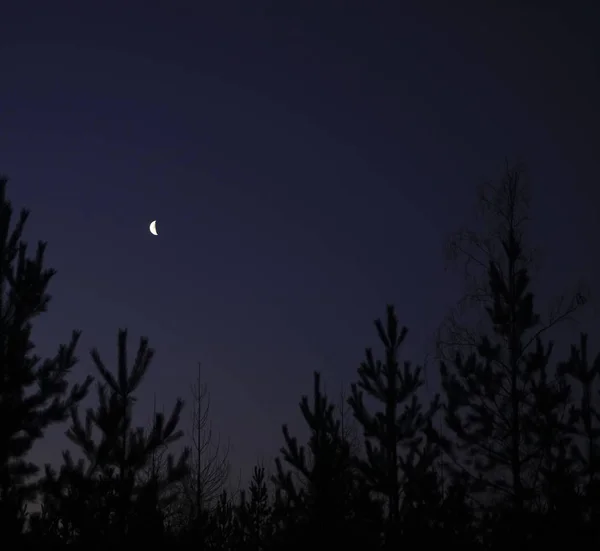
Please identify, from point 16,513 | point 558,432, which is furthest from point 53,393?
point 558,432

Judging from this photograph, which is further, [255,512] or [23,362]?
[255,512]

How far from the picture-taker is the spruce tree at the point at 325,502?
1536 cm

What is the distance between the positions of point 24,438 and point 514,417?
10.0 m

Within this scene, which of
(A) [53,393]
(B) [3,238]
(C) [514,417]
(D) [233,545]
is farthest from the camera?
(D) [233,545]

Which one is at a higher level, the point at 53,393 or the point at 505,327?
the point at 505,327

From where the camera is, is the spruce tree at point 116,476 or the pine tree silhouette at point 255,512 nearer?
the spruce tree at point 116,476

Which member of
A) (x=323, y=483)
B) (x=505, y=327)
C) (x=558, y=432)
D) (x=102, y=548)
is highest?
(x=505, y=327)

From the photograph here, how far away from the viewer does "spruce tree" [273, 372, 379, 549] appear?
50.4 feet

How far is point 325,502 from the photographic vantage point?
15.6 meters

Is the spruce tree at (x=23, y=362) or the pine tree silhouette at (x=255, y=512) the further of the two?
the pine tree silhouette at (x=255, y=512)

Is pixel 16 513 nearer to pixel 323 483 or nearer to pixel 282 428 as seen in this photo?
pixel 323 483

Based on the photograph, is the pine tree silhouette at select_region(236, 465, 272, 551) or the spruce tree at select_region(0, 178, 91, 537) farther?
the pine tree silhouette at select_region(236, 465, 272, 551)

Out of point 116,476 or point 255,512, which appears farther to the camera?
point 255,512

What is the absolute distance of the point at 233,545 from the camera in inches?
835
